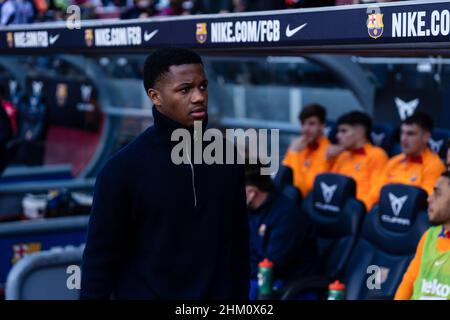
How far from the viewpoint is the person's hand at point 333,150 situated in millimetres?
7604

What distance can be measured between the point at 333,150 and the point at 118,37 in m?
2.48

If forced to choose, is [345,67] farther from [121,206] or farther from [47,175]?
[121,206]

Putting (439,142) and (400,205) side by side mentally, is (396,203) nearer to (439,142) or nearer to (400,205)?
(400,205)

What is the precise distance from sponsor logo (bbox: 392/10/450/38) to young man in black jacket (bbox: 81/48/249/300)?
1109 millimetres

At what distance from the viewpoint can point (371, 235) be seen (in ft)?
19.0

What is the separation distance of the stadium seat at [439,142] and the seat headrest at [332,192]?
1417 millimetres

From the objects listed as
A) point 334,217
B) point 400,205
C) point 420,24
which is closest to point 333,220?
point 334,217

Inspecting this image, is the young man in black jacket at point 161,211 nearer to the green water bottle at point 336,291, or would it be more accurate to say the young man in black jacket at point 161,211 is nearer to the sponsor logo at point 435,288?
the sponsor logo at point 435,288

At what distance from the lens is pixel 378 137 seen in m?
8.15

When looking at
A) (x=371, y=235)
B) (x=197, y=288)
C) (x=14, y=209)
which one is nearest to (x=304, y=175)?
(x=371, y=235)

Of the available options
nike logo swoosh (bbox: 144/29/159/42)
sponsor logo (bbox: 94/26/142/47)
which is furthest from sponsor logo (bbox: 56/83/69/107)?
nike logo swoosh (bbox: 144/29/159/42)

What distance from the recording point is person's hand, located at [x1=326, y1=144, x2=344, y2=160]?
24.9ft

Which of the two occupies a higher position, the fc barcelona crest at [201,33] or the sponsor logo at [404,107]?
the fc barcelona crest at [201,33]

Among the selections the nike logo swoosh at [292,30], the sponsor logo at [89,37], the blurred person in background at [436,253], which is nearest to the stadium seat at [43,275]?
the sponsor logo at [89,37]
